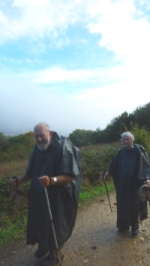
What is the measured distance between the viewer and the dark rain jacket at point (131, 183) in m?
5.02

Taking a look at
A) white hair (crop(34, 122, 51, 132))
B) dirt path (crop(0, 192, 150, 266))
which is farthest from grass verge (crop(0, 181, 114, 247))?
white hair (crop(34, 122, 51, 132))

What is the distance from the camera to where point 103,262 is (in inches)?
165

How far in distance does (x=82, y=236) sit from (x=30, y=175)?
1.95 meters

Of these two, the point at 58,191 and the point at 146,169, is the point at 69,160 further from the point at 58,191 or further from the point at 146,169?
the point at 146,169

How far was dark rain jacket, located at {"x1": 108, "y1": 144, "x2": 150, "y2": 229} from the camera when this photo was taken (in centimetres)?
502

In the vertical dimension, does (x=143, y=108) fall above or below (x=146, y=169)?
above

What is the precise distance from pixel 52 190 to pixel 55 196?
0.10m

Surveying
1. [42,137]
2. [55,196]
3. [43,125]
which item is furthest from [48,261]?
[43,125]

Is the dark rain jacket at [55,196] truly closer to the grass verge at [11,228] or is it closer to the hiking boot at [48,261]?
the hiking boot at [48,261]

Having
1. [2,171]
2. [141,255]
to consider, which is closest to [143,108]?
[2,171]

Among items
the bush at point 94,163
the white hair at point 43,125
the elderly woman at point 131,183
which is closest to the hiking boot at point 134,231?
the elderly woman at point 131,183

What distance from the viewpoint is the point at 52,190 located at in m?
3.77

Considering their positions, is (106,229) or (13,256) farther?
(106,229)

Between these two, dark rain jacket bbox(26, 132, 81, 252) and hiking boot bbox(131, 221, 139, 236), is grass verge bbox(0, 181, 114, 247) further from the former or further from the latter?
hiking boot bbox(131, 221, 139, 236)
